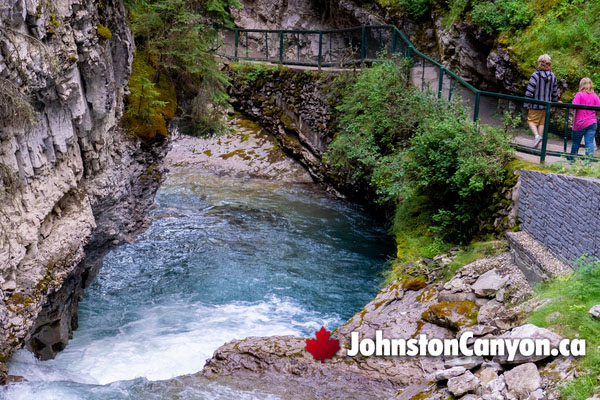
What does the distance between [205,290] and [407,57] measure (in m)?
8.80

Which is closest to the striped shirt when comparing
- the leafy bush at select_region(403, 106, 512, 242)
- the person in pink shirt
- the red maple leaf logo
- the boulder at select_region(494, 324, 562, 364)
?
the leafy bush at select_region(403, 106, 512, 242)

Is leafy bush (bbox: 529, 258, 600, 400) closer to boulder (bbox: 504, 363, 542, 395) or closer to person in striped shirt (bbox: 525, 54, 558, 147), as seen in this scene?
boulder (bbox: 504, 363, 542, 395)

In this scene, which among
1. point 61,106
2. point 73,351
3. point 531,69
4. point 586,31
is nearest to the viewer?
point 61,106

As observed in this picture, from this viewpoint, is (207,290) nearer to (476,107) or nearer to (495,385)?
(476,107)

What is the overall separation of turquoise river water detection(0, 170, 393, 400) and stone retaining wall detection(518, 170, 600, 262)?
4.59 meters

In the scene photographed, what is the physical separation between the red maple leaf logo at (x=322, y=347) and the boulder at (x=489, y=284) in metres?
2.42

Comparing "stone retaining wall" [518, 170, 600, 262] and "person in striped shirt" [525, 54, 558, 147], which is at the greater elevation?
"person in striped shirt" [525, 54, 558, 147]

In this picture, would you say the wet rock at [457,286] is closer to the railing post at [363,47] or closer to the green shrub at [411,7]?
the railing post at [363,47]

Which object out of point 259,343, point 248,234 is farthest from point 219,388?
point 248,234

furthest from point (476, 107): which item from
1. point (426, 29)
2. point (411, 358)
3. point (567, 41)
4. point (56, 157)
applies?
point (426, 29)

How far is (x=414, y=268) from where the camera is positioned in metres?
10.3

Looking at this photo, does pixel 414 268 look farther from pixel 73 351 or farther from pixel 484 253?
pixel 73 351

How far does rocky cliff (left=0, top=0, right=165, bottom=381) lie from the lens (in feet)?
22.8

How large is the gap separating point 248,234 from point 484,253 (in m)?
8.46
